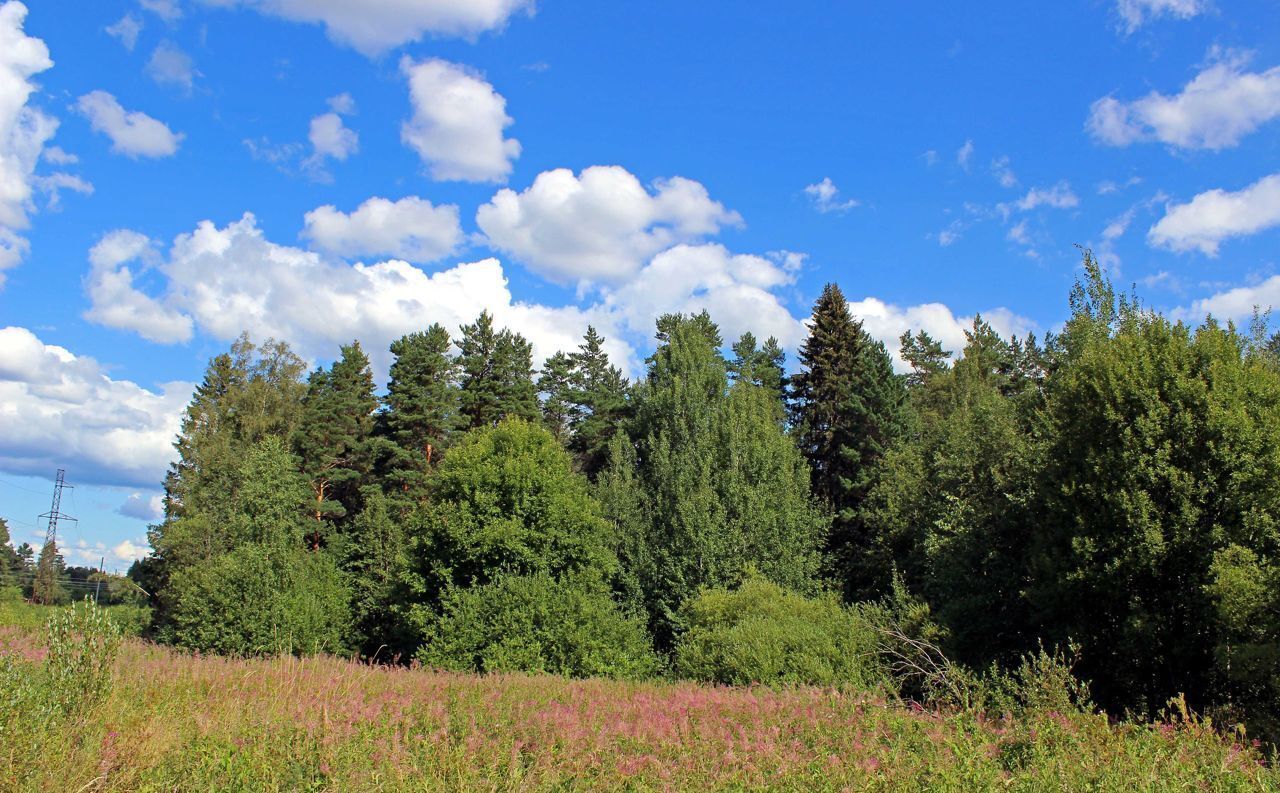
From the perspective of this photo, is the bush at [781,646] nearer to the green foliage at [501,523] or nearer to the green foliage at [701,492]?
the green foliage at [501,523]

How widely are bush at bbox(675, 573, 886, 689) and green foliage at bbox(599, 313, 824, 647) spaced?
31.3 ft

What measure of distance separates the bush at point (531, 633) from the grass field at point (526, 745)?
1787 centimetres

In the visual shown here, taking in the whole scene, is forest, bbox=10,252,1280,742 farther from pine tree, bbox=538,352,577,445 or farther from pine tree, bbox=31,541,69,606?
pine tree, bbox=31,541,69,606

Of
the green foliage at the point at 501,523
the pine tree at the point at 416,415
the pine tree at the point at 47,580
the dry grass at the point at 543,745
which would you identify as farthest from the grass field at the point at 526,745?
the pine tree at the point at 47,580

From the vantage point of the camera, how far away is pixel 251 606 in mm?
31719

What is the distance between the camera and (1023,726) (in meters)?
7.44

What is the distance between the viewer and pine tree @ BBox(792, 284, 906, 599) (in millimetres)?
36375

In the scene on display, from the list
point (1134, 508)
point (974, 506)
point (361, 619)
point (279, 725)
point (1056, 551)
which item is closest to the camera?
point (279, 725)

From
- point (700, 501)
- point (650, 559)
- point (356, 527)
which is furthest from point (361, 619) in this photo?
point (700, 501)

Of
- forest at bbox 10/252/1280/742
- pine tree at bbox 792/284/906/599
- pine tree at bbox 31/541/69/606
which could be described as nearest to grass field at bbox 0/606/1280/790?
forest at bbox 10/252/1280/742

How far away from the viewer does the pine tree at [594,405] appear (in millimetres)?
45094

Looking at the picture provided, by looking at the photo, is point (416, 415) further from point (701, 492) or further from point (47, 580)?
point (47, 580)

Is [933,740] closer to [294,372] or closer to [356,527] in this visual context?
[356,527]

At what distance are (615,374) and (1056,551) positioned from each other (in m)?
36.5
